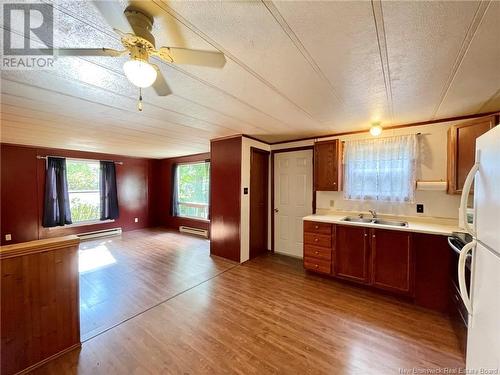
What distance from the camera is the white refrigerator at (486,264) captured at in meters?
0.92

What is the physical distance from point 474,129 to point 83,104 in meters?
4.20

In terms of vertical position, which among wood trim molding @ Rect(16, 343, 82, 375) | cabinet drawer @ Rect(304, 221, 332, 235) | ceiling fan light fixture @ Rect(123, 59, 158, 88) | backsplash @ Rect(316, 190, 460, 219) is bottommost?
wood trim molding @ Rect(16, 343, 82, 375)

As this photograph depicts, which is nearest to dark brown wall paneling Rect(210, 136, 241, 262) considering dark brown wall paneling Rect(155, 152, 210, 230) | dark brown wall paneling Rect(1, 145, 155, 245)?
dark brown wall paneling Rect(155, 152, 210, 230)

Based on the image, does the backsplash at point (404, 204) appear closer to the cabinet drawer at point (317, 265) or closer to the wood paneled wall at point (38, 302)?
the cabinet drawer at point (317, 265)

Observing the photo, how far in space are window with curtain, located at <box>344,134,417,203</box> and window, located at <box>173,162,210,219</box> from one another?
11.7ft

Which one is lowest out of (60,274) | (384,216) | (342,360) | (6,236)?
(342,360)

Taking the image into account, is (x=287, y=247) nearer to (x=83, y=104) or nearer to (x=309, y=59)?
(x=309, y=59)

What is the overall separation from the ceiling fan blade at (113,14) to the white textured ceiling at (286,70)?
0.08m

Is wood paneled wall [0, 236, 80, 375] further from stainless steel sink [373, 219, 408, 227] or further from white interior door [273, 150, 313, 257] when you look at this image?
stainless steel sink [373, 219, 408, 227]

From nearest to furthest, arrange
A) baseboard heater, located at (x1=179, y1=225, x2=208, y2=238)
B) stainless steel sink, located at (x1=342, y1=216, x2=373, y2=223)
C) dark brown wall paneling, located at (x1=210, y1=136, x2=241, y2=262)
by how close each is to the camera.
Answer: stainless steel sink, located at (x1=342, y1=216, x2=373, y2=223)
dark brown wall paneling, located at (x1=210, y1=136, x2=241, y2=262)
baseboard heater, located at (x1=179, y1=225, x2=208, y2=238)

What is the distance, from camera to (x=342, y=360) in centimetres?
167

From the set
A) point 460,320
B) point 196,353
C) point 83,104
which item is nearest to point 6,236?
point 83,104

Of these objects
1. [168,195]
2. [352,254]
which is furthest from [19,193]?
[352,254]

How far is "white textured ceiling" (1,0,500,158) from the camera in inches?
41.9
